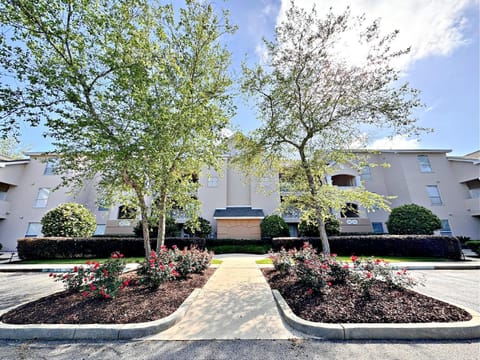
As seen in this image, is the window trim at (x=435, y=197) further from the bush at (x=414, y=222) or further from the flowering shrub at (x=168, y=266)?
the flowering shrub at (x=168, y=266)

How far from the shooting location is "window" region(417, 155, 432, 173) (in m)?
19.3

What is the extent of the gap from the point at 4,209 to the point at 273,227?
23.8 metres

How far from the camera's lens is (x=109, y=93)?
5406 millimetres

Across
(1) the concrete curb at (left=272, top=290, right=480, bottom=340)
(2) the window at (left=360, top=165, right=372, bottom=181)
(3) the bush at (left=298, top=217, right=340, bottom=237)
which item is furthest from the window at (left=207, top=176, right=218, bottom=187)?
(1) the concrete curb at (left=272, top=290, right=480, bottom=340)

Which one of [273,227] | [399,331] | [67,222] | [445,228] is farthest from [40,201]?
[445,228]

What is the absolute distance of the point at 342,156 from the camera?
29.7 feet

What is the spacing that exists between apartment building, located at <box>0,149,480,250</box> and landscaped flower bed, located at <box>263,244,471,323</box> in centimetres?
1204

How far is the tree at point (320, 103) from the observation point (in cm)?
846

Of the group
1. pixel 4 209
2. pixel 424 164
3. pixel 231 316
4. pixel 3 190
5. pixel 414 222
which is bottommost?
pixel 231 316

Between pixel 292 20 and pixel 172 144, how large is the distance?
7789mm

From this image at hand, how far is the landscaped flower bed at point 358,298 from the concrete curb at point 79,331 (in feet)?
8.99

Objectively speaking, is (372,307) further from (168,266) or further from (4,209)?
(4,209)

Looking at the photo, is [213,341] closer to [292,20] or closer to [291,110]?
[291,110]

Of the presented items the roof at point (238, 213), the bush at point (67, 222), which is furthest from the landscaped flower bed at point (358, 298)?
the bush at point (67, 222)
